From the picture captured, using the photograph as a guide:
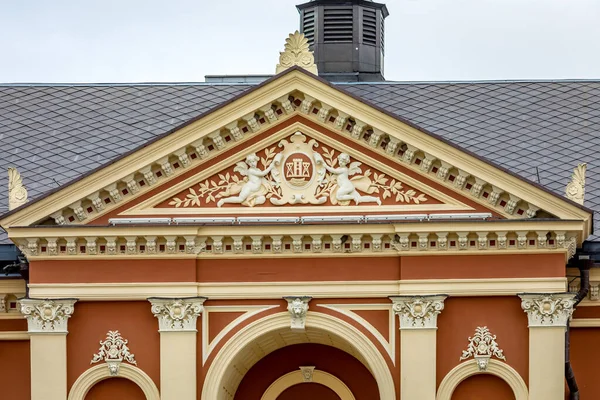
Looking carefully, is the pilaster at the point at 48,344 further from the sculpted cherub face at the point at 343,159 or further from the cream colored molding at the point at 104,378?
the sculpted cherub face at the point at 343,159

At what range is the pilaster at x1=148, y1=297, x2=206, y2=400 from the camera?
93.3 feet

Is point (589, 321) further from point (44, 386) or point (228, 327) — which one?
point (44, 386)

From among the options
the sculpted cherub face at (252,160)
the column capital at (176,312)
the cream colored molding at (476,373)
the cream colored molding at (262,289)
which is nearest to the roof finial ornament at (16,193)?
the cream colored molding at (262,289)

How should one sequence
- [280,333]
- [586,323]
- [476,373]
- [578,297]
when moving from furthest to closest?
[586,323] < [280,333] < [578,297] < [476,373]

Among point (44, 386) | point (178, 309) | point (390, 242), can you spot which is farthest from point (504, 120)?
point (44, 386)

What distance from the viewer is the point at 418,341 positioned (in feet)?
92.9

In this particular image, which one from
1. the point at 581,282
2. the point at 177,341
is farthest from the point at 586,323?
the point at 177,341

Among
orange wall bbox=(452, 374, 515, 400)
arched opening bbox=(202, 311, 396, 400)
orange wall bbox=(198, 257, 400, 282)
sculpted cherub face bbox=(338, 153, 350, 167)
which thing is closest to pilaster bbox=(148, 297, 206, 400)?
arched opening bbox=(202, 311, 396, 400)

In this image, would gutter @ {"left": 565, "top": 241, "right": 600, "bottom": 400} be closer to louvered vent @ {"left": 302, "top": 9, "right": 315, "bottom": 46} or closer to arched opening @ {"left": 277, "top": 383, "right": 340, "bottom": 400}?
arched opening @ {"left": 277, "top": 383, "right": 340, "bottom": 400}

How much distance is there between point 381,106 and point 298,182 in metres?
7.00

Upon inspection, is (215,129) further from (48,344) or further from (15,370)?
(15,370)

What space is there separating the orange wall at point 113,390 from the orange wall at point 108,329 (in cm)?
44

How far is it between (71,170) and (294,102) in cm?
641

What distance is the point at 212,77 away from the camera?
3903 cm
